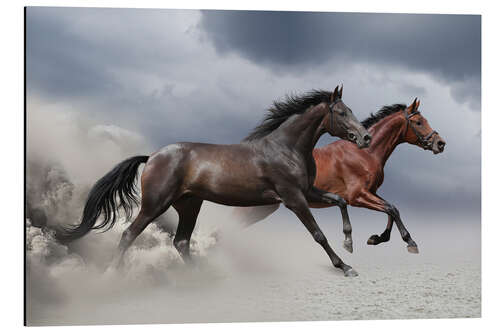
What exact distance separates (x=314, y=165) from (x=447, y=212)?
1.73 meters

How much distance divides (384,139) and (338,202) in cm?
132

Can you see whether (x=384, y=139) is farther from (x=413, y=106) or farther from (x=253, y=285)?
(x=253, y=285)

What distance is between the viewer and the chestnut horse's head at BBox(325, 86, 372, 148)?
6531 mm

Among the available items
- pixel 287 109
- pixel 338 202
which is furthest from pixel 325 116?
pixel 338 202

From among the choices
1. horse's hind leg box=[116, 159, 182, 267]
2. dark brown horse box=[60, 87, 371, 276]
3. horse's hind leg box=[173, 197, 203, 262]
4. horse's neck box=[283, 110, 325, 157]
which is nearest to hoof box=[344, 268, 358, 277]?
dark brown horse box=[60, 87, 371, 276]

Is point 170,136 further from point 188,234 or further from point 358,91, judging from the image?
point 358,91

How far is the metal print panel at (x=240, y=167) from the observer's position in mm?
6527

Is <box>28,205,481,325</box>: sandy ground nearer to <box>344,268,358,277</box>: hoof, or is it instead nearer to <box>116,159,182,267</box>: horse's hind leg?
<box>344,268,358,277</box>: hoof

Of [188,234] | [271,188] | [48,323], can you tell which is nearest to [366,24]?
[271,188]

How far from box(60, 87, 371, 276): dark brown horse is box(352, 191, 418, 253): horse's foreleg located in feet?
2.61

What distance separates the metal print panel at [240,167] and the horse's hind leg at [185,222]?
0.02 m

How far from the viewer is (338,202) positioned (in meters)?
6.56

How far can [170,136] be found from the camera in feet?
22.4

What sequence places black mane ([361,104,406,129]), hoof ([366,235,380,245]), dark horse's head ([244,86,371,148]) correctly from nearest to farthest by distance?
1. dark horse's head ([244,86,371,148])
2. hoof ([366,235,380,245])
3. black mane ([361,104,406,129])
